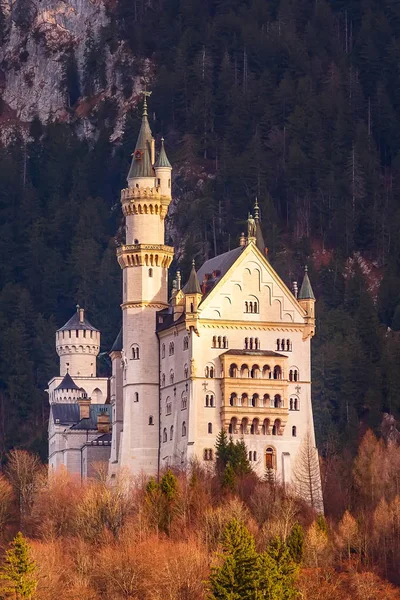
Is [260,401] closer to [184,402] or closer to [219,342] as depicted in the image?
[219,342]

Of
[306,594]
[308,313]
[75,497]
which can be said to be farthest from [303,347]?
[306,594]

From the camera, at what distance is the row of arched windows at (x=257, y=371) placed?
137125mm

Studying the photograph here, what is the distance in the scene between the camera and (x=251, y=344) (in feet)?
454

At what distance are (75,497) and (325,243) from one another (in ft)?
193

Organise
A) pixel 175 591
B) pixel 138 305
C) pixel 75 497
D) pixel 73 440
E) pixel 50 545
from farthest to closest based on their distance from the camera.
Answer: pixel 73 440
pixel 138 305
pixel 75 497
pixel 50 545
pixel 175 591

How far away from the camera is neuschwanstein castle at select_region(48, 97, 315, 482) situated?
449ft

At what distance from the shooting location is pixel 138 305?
140375 millimetres

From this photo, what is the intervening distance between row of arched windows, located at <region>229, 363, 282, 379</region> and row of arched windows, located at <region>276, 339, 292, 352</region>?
4.66ft

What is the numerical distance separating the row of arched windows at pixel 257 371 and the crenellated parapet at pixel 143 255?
7.05 metres

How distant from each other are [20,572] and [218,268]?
101ft

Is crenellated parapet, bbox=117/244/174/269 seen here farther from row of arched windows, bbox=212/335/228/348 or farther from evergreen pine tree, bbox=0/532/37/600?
evergreen pine tree, bbox=0/532/37/600

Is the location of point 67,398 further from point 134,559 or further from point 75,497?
point 134,559

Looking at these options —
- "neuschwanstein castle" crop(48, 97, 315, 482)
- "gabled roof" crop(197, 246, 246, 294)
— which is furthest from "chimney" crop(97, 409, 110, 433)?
"gabled roof" crop(197, 246, 246, 294)

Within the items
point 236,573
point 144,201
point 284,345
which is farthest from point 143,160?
point 236,573
